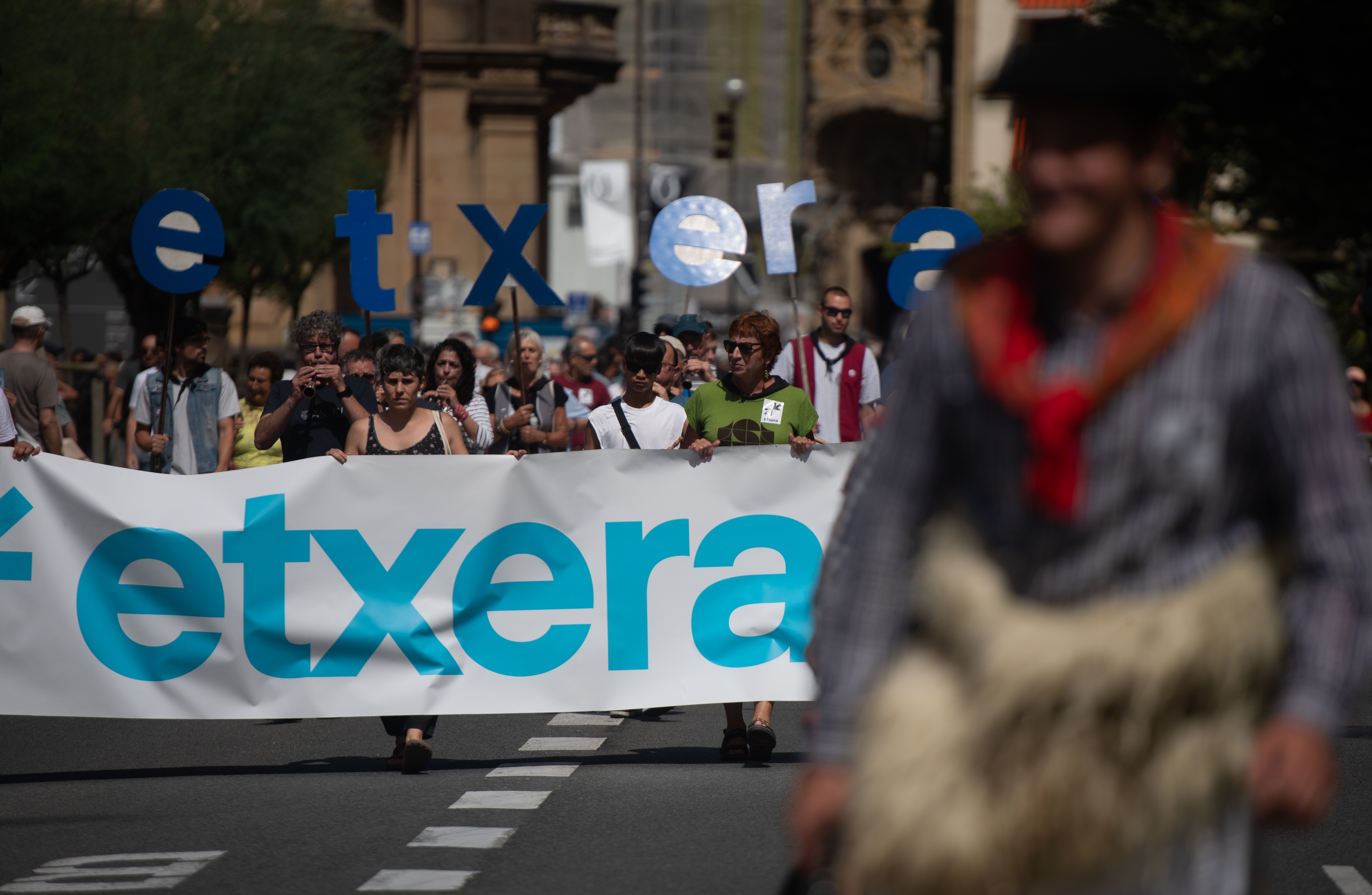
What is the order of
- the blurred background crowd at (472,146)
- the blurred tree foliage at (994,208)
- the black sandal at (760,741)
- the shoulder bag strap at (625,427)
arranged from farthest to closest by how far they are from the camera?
the blurred tree foliage at (994,208) → the blurred background crowd at (472,146) → the shoulder bag strap at (625,427) → the black sandal at (760,741)

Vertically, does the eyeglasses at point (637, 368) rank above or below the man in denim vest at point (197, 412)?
above

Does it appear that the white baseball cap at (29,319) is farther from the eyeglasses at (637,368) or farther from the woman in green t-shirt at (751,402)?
the woman in green t-shirt at (751,402)

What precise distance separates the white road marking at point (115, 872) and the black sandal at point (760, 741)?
272 centimetres

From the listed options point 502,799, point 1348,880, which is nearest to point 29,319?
point 502,799

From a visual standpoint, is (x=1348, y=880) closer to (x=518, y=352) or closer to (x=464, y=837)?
(x=464, y=837)

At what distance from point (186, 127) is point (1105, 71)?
2991cm

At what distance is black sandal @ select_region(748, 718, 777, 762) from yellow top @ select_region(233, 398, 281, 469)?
3907 millimetres

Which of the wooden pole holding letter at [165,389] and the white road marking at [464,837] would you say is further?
the wooden pole holding letter at [165,389]

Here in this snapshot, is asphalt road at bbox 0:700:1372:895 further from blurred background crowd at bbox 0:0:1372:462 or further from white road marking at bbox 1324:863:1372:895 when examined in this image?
blurred background crowd at bbox 0:0:1372:462

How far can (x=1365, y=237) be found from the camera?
3058 cm

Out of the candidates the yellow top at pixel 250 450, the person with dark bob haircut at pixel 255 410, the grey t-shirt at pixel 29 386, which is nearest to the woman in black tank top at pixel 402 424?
the person with dark bob haircut at pixel 255 410

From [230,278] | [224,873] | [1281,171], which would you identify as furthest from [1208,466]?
[230,278]

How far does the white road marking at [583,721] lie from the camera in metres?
10.1

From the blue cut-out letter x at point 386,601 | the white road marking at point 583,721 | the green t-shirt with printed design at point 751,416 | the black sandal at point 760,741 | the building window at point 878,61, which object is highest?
the building window at point 878,61
